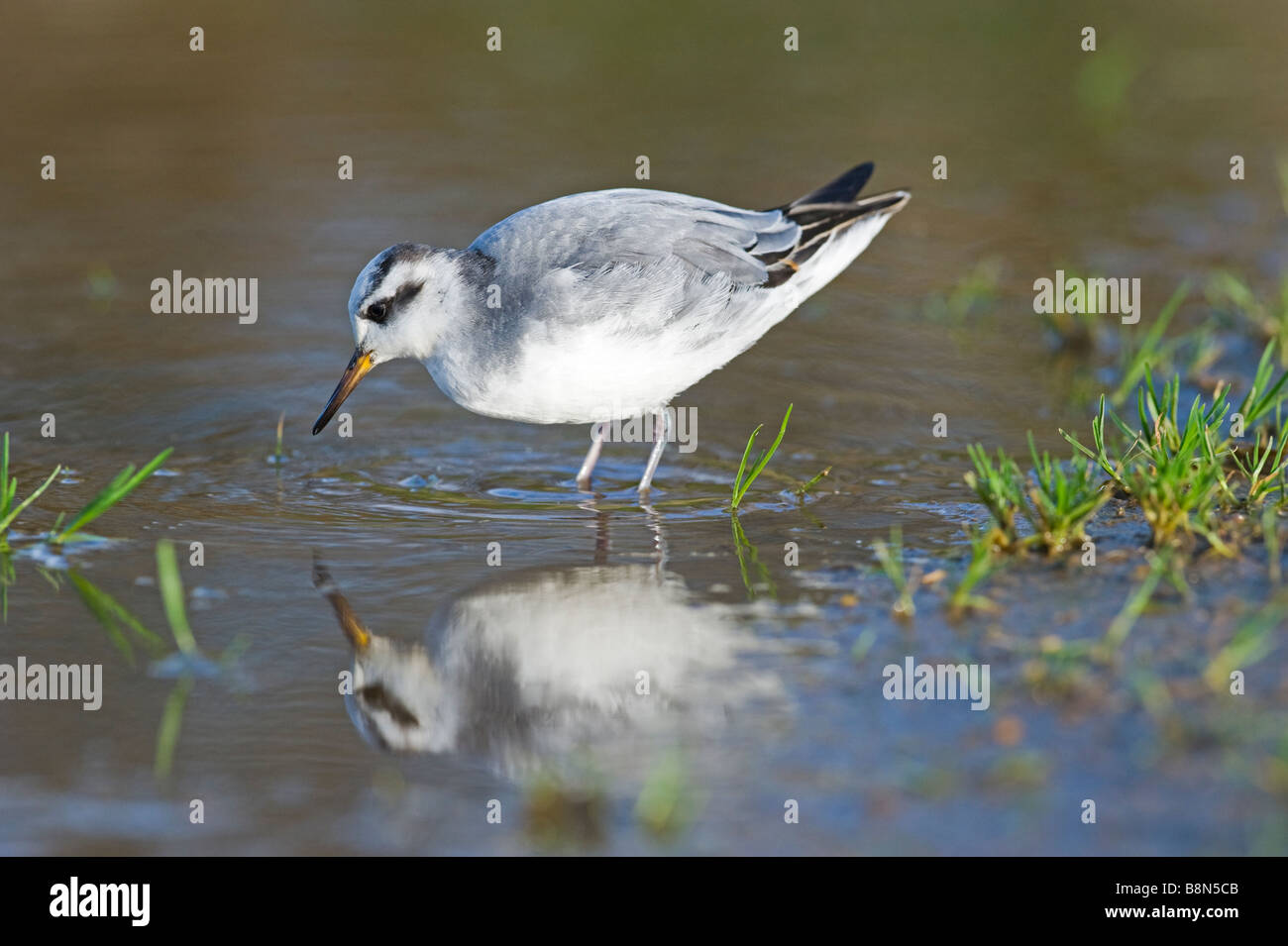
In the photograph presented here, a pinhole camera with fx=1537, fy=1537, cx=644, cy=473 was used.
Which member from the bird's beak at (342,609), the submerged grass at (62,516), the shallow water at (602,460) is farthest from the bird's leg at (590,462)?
the submerged grass at (62,516)

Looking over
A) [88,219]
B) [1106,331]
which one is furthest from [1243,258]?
[88,219]

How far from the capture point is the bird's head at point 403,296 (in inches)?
286

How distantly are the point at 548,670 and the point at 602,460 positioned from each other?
112 inches

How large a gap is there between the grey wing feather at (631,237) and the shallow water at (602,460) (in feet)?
3.55

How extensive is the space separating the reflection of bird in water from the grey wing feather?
5.52 ft

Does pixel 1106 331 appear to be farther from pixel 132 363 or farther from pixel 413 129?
pixel 413 129

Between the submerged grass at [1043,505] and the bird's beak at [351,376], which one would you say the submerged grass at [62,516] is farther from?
the submerged grass at [1043,505]

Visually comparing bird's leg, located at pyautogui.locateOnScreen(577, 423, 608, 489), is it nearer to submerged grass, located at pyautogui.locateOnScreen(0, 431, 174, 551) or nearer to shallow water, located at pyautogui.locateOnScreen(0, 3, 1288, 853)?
shallow water, located at pyautogui.locateOnScreen(0, 3, 1288, 853)

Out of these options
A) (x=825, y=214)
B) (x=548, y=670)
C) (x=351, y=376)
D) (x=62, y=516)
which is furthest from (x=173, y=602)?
(x=825, y=214)

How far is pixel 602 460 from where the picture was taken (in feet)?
27.2

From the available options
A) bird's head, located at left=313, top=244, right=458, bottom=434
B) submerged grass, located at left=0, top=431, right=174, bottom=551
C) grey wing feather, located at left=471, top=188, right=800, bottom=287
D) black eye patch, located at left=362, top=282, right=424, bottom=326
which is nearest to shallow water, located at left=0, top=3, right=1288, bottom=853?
submerged grass, located at left=0, top=431, right=174, bottom=551

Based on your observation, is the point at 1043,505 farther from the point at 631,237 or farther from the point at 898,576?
the point at 631,237

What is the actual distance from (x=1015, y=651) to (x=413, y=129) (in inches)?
405
